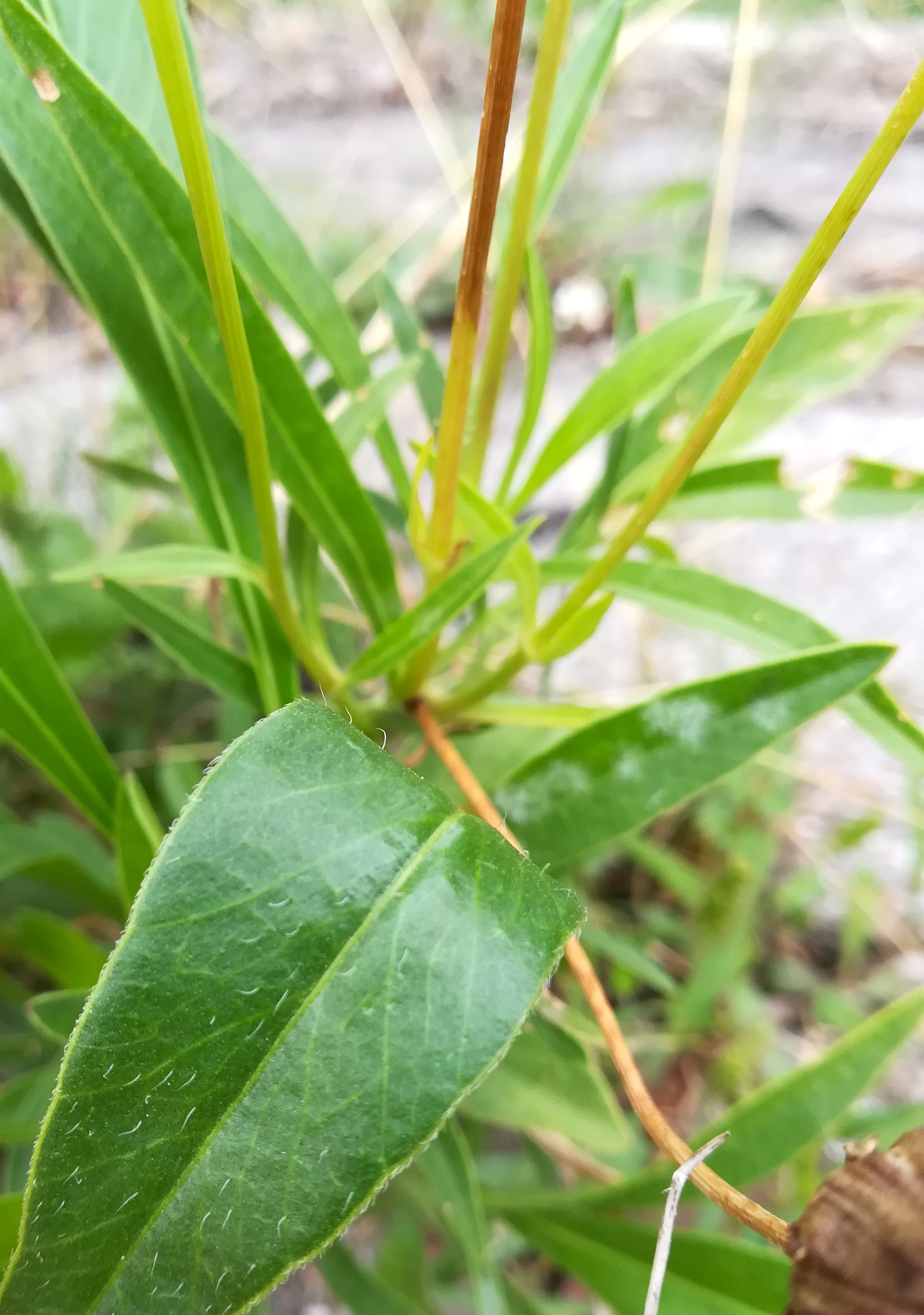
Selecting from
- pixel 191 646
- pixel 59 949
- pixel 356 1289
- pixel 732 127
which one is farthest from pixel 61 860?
pixel 732 127

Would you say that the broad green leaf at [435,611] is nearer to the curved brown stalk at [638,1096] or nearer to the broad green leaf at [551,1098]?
the curved brown stalk at [638,1096]

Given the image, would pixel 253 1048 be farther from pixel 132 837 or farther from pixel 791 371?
pixel 791 371

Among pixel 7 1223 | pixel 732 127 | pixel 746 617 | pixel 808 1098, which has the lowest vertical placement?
pixel 7 1223

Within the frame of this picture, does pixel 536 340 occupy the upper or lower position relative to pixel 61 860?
upper

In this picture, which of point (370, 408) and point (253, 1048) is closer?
point (253, 1048)

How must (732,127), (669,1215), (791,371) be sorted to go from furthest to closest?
1. (732,127)
2. (791,371)
3. (669,1215)
